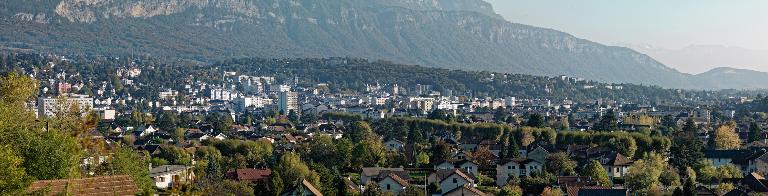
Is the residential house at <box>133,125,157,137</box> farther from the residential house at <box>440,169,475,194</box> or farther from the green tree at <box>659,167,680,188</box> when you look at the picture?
the green tree at <box>659,167,680,188</box>

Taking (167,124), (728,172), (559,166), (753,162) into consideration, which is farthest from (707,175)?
(167,124)

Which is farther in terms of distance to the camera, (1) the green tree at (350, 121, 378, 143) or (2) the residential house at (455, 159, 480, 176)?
(1) the green tree at (350, 121, 378, 143)

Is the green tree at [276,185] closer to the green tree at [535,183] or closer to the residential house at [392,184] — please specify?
Answer: the residential house at [392,184]

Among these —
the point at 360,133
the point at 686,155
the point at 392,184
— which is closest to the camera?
the point at 392,184

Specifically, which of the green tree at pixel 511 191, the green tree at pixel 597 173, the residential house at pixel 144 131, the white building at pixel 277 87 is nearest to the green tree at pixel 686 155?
the green tree at pixel 597 173

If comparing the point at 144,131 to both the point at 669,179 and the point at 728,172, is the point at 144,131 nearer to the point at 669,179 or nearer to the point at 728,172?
the point at 669,179

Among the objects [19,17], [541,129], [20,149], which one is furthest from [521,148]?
[19,17]

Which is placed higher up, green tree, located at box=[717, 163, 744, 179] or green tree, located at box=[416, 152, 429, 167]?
green tree, located at box=[717, 163, 744, 179]

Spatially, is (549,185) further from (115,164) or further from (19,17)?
(19,17)

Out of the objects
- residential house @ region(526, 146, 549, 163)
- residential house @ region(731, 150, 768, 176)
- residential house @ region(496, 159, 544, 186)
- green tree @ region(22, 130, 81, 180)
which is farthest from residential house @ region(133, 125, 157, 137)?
green tree @ region(22, 130, 81, 180)
